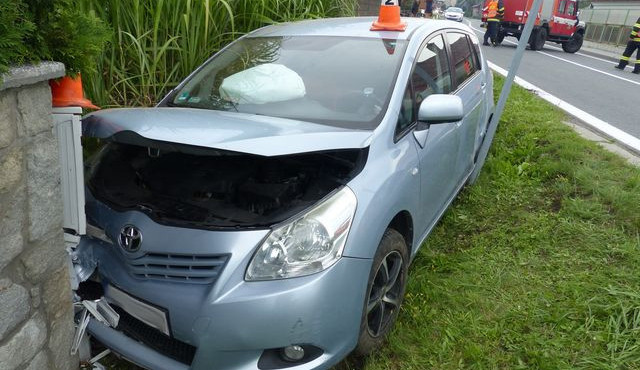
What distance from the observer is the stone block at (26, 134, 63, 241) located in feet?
5.24

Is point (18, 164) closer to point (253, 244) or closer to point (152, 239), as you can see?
point (152, 239)

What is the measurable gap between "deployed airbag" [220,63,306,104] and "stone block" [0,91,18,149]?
135 cm

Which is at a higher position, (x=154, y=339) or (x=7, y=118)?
(x=7, y=118)

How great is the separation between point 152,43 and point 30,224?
233cm

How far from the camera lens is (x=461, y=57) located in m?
3.89

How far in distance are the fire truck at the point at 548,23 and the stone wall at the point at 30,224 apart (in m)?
20.7

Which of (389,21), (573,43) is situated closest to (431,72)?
(389,21)

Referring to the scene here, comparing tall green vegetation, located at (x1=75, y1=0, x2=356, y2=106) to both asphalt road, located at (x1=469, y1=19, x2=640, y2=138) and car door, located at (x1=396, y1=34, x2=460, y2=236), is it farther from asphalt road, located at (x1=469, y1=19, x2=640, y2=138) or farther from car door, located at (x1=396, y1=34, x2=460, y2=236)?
asphalt road, located at (x1=469, y1=19, x2=640, y2=138)

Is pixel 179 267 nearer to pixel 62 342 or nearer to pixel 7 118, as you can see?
pixel 62 342

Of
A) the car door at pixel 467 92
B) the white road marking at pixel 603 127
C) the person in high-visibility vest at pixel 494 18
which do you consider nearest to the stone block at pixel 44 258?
the car door at pixel 467 92

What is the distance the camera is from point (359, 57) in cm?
289

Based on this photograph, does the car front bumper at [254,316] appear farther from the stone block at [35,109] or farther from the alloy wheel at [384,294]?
the stone block at [35,109]

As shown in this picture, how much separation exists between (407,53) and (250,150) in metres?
1.46

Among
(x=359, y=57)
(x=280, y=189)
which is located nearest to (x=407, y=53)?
(x=359, y=57)
